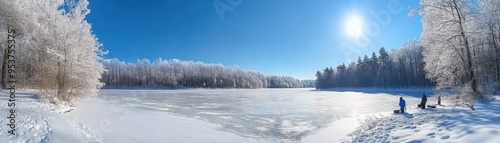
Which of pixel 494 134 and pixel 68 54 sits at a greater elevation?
pixel 68 54

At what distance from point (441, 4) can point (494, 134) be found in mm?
15051

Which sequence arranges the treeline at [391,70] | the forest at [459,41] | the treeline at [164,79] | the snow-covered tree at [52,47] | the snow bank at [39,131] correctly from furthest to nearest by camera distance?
the treeline at [164,79] < the treeline at [391,70] < the snow-covered tree at [52,47] < the forest at [459,41] < the snow bank at [39,131]

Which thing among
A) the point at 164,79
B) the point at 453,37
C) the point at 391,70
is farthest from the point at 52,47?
the point at 164,79

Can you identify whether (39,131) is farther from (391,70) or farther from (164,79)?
(164,79)

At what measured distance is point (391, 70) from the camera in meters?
77.8

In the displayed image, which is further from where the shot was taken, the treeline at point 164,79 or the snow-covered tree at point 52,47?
the treeline at point 164,79

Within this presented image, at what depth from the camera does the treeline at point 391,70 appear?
228ft

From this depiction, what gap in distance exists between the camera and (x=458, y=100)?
15930mm

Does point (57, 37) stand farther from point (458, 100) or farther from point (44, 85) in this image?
point (458, 100)

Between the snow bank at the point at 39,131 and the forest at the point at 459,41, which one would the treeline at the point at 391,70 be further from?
the snow bank at the point at 39,131

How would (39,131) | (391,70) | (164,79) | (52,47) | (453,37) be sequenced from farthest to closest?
(164,79) < (391,70) < (52,47) < (453,37) < (39,131)

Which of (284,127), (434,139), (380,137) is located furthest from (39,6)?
(434,139)

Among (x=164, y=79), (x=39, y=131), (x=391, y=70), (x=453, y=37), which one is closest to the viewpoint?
(x=39, y=131)

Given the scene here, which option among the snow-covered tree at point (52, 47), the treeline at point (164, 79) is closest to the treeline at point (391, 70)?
the treeline at point (164, 79)
